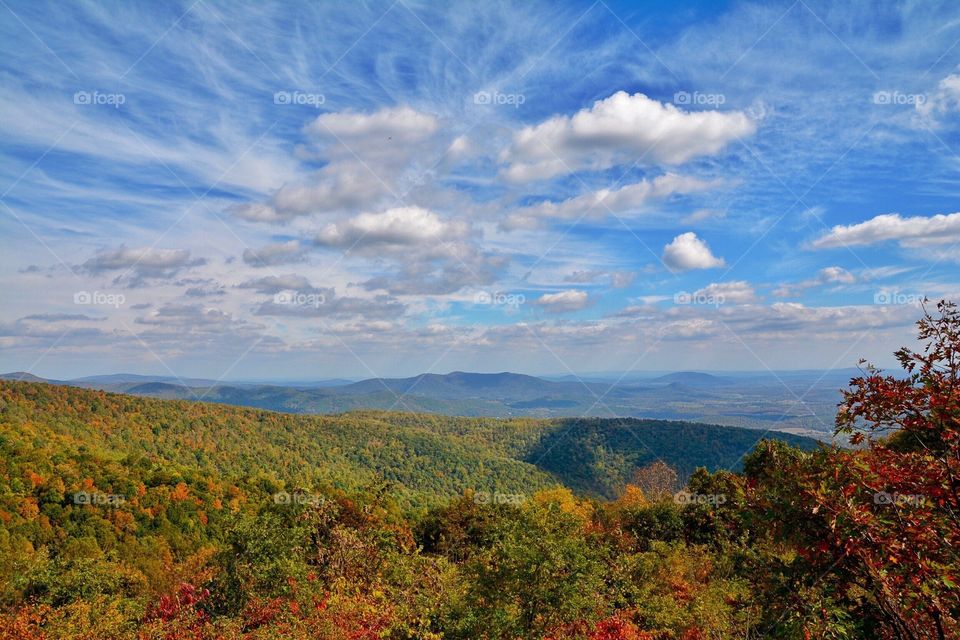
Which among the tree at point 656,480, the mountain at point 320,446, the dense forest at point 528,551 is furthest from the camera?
the mountain at point 320,446

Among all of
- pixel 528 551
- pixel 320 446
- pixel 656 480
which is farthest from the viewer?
pixel 320 446

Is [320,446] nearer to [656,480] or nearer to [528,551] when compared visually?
[656,480]

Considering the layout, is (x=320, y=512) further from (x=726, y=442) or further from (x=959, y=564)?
(x=726, y=442)

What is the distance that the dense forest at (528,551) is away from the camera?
3.68 metres

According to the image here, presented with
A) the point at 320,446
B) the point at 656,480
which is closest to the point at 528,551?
the point at 656,480

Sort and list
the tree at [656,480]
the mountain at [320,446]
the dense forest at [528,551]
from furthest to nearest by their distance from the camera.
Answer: the mountain at [320,446] → the tree at [656,480] → the dense forest at [528,551]

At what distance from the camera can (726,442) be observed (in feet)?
525

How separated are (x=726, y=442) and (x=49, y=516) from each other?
163 metres

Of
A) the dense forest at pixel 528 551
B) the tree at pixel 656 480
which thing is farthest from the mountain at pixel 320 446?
the tree at pixel 656 480

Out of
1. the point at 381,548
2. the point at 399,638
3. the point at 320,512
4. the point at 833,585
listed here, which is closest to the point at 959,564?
the point at 833,585

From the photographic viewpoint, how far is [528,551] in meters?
11.5

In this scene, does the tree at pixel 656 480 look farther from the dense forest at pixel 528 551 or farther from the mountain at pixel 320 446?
the mountain at pixel 320 446

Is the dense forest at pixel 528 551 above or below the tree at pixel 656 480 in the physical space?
above

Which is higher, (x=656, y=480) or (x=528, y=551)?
(x=528, y=551)
